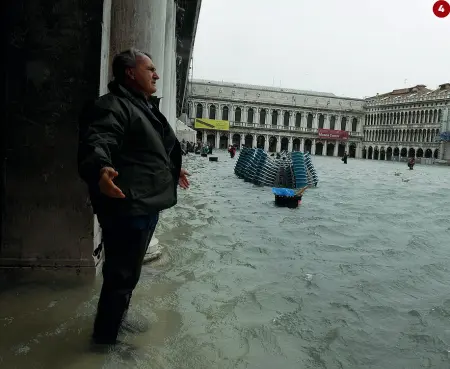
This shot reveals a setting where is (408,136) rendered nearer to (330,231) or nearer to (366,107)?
(366,107)

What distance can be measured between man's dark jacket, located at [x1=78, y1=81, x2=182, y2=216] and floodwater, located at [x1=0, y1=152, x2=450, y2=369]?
825 mm

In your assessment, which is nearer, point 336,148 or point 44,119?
point 44,119

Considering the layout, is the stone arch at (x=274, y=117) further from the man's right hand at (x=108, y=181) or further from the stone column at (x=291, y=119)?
the man's right hand at (x=108, y=181)

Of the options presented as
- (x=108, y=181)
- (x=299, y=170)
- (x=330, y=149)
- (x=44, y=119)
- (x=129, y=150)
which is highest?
(x=330, y=149)

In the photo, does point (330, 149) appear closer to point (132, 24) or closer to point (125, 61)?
point (132, 24)

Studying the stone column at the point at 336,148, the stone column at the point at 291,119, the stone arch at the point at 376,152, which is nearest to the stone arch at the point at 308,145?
the stone column at the point at 291,119

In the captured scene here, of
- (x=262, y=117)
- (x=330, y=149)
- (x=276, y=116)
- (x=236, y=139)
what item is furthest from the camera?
(x=330, y=149)

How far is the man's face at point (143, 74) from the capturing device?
2.14 m

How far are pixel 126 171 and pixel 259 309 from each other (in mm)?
1611

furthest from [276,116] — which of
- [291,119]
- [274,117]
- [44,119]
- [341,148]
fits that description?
[44,119]

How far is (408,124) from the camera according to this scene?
7169 centimetres

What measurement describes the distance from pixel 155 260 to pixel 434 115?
71649 mm

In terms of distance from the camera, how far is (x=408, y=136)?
71688 mm

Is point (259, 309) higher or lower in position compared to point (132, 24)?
lower
